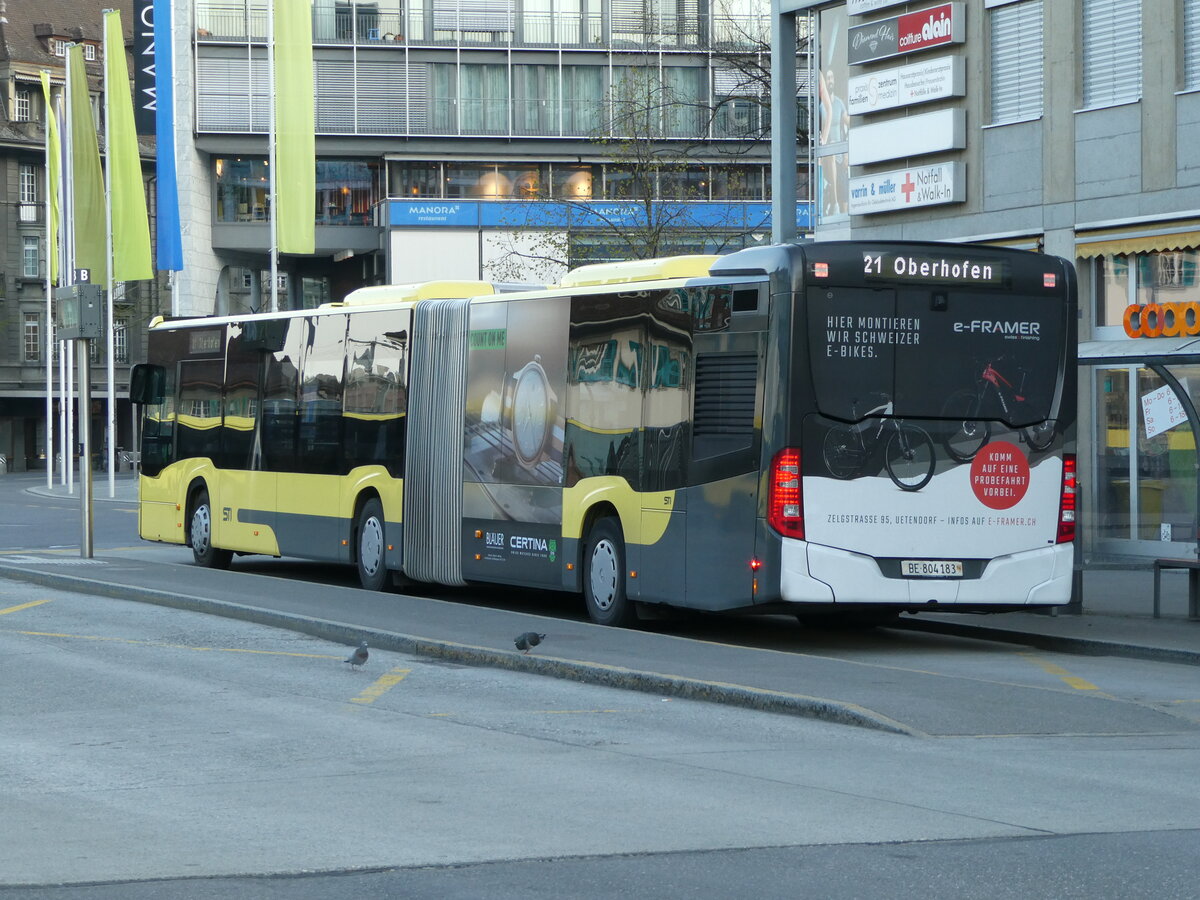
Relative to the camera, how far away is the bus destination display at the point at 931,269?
14203 millimetres

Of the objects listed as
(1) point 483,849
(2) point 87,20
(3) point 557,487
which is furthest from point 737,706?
(2) point 87,20

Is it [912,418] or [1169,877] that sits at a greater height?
[912,418]

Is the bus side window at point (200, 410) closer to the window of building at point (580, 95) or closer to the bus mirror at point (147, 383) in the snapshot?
the bus mirror at point (147, 383)

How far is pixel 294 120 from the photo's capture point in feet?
135

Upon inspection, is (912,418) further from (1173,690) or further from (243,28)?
(243,28)

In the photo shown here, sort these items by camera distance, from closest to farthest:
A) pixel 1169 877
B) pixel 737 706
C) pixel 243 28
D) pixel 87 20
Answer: pixel 1169 877
pixel 737 706
pixel 243 28
pixel 87 20

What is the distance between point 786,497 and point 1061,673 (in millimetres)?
2330

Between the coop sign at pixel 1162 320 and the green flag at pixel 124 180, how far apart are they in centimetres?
2606

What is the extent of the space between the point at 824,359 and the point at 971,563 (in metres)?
1.99

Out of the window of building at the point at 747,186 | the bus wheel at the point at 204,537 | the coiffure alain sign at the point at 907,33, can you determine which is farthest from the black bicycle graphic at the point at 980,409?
the window of building at the point at 747,186

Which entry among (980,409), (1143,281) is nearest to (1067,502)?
(980,409)

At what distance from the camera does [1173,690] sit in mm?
12445

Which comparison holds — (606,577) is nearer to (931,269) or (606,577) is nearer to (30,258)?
(931,269)

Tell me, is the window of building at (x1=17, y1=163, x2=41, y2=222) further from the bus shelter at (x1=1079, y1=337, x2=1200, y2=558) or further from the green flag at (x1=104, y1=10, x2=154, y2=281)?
the bus shelter at (x1=1079, y1=337, x2=1200, y2=558)
